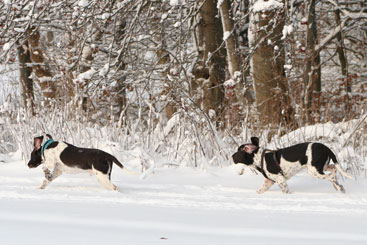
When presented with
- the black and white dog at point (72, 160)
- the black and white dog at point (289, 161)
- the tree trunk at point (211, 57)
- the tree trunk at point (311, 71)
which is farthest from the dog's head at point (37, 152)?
the tree trunk at point (211, 57)

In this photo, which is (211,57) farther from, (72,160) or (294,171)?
(72,160)

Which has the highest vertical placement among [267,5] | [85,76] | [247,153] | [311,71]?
[267,5]

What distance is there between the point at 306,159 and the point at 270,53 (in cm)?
481

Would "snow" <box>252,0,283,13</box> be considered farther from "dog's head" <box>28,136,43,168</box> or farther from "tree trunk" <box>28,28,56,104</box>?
"tree trunk" <box>28,28,56,104</box>

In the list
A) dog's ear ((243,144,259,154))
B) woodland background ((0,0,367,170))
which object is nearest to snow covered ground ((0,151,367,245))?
dog's ear ((243,144,259,154))

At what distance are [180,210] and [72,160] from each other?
1.52 meters

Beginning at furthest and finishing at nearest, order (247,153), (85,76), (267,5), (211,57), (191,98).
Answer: (211,57) < (85,76) < (191,98) < (267,5) < (247,153)

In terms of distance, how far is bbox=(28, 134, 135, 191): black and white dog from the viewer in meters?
4.82

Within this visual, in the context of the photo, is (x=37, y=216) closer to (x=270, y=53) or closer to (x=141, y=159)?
(x=141, y=159)

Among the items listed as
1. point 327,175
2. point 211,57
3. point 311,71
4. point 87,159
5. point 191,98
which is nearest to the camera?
point 327,175

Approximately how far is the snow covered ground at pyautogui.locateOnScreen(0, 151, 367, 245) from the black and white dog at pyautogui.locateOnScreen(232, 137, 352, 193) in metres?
0.16

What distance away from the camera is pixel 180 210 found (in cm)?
382

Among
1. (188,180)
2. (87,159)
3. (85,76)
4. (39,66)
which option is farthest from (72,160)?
(39,66)

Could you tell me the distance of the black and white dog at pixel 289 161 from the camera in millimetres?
4707
